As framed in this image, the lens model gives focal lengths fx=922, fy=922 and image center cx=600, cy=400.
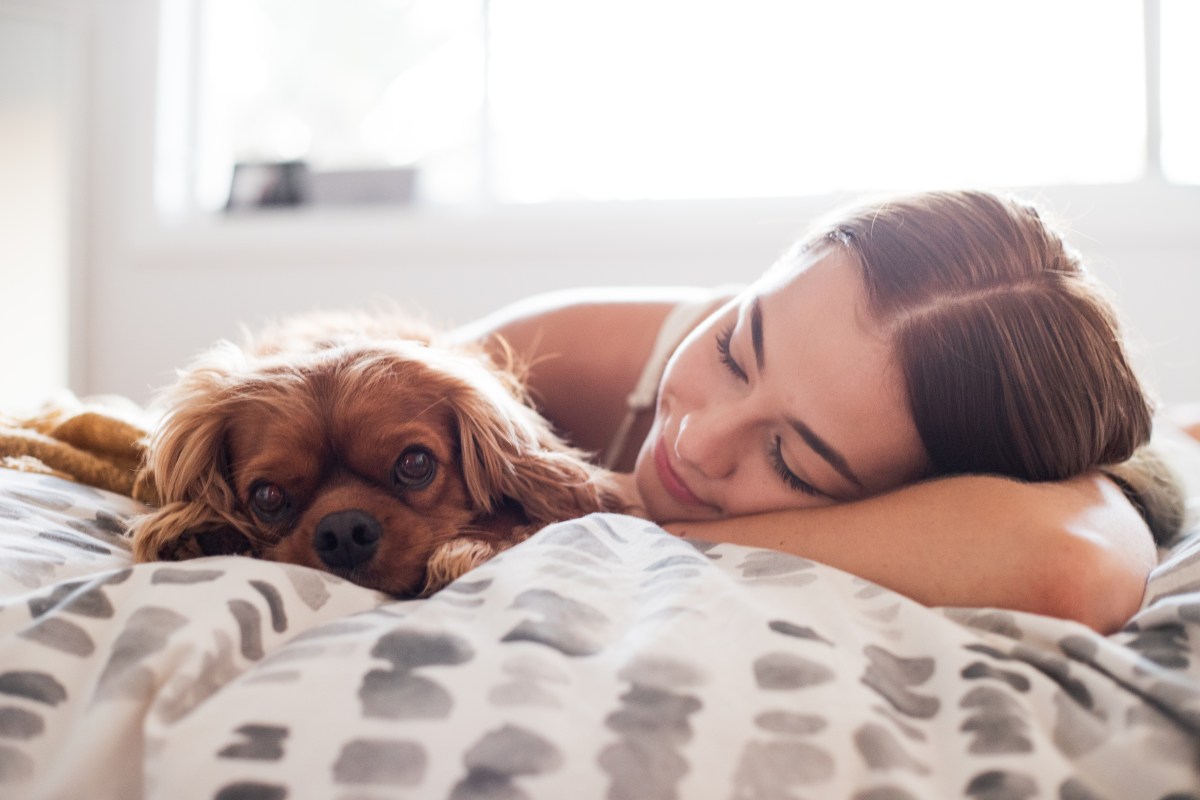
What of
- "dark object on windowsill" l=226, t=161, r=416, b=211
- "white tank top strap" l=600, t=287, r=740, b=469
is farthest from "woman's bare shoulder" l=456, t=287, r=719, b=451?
"dark object on windowsill" l=226, t=161, r=416, b=211

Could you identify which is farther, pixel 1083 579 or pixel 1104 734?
pixel 1083 579

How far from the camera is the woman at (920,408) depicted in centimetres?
138

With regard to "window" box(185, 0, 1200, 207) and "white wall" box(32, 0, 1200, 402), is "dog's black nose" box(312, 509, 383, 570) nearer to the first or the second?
"white wall" box(32, 0, 1200, 402)

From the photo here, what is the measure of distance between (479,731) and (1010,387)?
1065 millimetres

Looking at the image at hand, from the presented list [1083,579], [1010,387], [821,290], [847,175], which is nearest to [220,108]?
[847,175]

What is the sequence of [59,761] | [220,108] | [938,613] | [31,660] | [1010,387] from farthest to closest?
[220,108] < [1010,387] < [938,613] < [31,660] < [59,761]

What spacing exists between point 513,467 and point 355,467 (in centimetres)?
28

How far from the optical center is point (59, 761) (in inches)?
32.9

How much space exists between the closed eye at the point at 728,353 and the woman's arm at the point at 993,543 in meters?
0.28

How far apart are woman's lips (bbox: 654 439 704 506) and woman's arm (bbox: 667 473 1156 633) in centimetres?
19

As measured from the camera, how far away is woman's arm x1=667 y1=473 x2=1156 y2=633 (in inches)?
48.7

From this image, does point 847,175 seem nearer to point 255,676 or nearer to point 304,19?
point 304,19

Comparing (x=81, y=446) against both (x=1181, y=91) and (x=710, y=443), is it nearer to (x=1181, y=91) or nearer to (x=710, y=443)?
(x=710, y=443)

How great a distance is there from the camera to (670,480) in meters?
1.74
